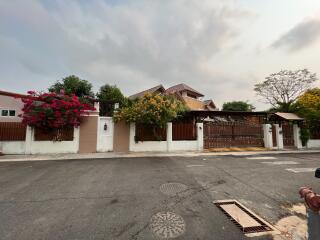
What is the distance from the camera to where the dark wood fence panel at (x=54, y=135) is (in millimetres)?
13234

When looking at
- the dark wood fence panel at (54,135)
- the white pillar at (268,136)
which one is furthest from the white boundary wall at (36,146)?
the white pillar at (268,136)

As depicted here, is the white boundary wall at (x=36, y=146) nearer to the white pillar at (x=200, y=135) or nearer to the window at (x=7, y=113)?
the window at (x=7, y=113)

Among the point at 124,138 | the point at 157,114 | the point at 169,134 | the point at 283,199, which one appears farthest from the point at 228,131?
the point at 283,199

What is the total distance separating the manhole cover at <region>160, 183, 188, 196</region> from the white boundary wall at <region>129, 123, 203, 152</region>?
877 cm

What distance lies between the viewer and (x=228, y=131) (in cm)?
1697

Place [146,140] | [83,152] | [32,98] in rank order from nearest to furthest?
[32,98] → [83,152] → [146,140]

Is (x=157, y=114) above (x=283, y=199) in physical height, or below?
above

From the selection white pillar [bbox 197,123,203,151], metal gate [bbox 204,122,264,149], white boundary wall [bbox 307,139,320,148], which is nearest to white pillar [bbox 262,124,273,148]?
metal gate [bbox 204,122,264,149]

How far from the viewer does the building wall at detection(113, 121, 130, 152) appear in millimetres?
14336

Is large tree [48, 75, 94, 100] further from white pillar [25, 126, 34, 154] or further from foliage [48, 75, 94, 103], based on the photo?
white pillar [25, 126, 34, 154]

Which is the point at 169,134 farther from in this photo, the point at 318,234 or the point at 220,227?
the point at 318,234

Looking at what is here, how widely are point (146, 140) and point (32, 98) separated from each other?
29.1ft

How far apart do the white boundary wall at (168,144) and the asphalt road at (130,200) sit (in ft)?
21.9

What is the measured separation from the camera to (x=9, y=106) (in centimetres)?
1742
